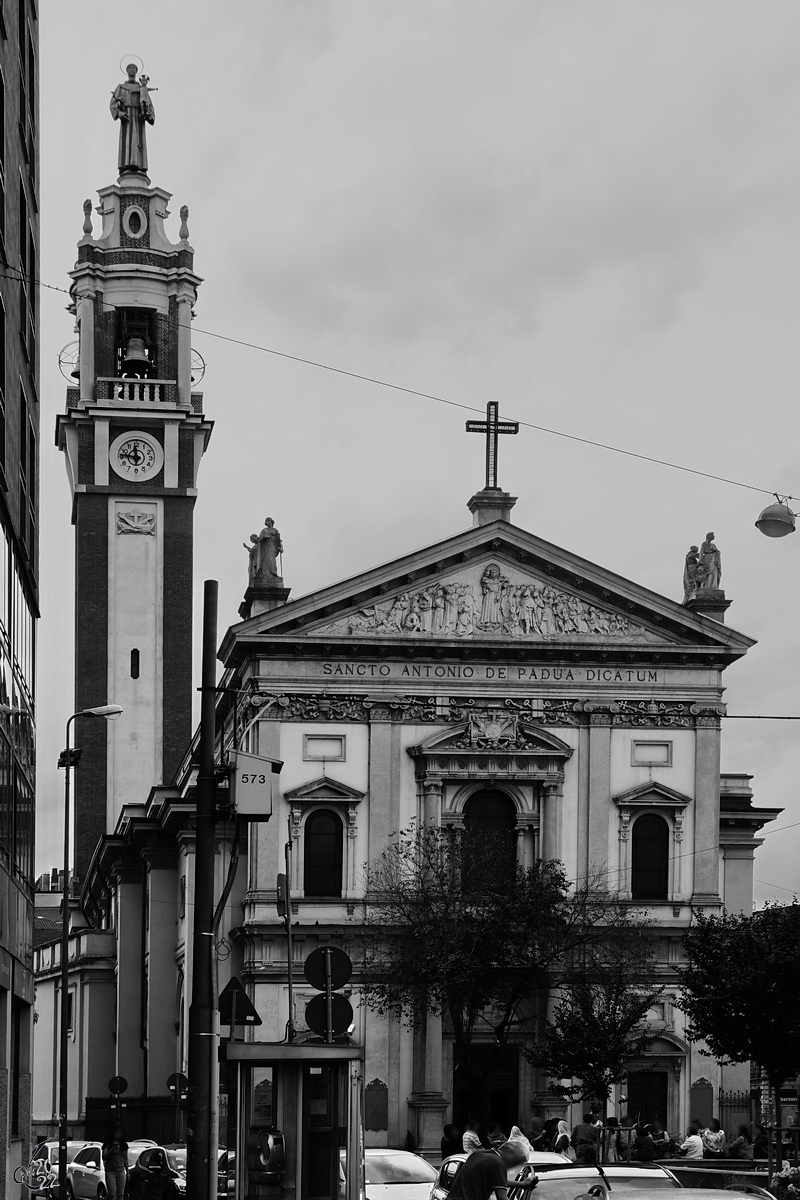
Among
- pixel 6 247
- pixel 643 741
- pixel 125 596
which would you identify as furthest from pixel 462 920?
pixel 6 247

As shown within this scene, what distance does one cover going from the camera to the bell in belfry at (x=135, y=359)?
254 ft

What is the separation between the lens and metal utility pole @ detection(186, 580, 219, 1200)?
21391mm

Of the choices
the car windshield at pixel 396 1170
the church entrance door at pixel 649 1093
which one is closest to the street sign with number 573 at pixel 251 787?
the car windshield at pixel 396 1170

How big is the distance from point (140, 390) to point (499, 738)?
23958 millimetres

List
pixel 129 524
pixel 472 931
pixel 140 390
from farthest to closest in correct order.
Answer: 1. pixel 140 390
2. pixel 129 524
3. pixel 472 931

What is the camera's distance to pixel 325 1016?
63.7ft

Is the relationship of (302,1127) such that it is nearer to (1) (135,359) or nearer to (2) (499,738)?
(2) (499,738)

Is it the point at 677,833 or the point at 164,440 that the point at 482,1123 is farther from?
the point at 164,440

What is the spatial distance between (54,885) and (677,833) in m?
89.4

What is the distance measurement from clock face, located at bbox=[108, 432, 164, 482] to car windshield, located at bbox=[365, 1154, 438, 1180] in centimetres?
4735

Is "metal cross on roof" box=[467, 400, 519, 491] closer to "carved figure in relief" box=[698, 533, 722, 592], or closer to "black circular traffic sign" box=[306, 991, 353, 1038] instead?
"carved figure in relief" box=[698, 533, 722, 592]

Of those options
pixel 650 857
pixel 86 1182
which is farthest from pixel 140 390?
pixel 86 1182

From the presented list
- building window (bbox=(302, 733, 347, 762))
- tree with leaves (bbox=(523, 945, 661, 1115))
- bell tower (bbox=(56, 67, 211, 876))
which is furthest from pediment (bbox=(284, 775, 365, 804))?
bell tower (bbox=(56, 67, 211, 876))

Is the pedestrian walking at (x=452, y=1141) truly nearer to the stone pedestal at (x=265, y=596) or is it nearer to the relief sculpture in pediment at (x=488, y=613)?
the relief sculpture in pediment at (x=488, y=613)
